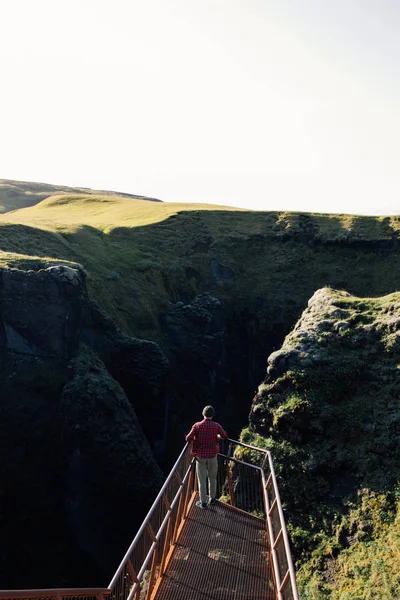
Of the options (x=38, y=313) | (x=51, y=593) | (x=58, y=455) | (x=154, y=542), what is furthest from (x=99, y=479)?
(x=51, y=593)

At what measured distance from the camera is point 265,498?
40.4 feet

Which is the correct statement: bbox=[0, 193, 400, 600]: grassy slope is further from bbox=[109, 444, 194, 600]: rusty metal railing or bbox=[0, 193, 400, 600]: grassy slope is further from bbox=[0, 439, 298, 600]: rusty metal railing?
bbox=[109, 444, 194, 600]: rusty metal railing

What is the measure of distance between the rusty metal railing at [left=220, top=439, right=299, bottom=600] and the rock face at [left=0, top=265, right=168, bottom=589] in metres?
8.50

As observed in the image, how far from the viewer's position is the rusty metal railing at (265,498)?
8.51 metres

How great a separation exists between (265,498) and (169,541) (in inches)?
111

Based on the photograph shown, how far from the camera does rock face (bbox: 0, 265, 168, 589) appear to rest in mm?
23953

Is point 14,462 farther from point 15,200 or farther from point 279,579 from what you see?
point 15,200

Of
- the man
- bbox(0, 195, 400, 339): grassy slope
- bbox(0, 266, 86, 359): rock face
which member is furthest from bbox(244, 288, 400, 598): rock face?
bbox(0, 195, 400, 339): grassy slope

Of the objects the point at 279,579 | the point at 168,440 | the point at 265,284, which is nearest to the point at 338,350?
the point at 279,579

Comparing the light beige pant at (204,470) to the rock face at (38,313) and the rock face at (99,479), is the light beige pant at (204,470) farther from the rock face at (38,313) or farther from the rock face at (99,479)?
the rock face at (38,313)

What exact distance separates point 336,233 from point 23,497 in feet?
134

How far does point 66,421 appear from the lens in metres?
24.9

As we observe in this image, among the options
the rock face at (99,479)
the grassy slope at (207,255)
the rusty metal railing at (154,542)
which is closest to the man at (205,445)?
the rusty metal railing at (154,542)

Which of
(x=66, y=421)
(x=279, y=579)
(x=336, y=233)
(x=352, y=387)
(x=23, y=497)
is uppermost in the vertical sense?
(x=336, y=233)
